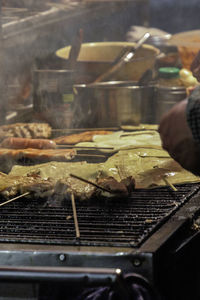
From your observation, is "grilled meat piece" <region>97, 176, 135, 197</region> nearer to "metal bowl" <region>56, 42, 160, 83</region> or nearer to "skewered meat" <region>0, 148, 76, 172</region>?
"skewered meat" <region>0, 148, 76, 172</region>

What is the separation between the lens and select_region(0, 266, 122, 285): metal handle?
2174 millimetres

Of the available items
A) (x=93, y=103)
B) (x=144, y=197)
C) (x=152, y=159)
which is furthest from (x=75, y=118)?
(x=144, y=197)

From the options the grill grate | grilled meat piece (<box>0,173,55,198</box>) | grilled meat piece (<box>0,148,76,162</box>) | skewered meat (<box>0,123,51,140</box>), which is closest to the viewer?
the grill grate

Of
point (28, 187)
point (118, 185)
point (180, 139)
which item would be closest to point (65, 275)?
point (180, 139)

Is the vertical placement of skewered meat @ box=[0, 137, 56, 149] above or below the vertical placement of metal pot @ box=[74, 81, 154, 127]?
below

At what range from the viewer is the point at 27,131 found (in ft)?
18.8

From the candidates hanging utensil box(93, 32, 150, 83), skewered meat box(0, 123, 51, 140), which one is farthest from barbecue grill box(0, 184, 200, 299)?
hanging utensil box(93, 32, 150, 83)

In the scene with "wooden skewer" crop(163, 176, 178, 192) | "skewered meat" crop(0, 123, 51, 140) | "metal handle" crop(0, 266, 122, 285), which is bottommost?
"skewered meat" crop(0, 123, 51, 140)

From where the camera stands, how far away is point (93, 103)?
627cm

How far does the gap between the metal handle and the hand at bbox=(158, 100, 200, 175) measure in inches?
29.2

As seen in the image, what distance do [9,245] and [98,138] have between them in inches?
112

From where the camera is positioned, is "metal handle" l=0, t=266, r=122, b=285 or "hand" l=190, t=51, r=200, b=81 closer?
"metal handle" l=0, t=266, r=122, b=285

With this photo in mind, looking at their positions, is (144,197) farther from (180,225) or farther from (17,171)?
(17,171)

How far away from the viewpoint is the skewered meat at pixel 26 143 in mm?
5230
